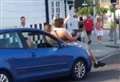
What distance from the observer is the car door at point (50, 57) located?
1200cm

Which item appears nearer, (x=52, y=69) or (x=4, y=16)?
(x=52, y=69)

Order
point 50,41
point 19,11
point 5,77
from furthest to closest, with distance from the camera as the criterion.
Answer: point 19,11, point 50,41, point 5,77

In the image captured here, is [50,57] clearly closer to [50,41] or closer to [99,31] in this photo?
[50,41]

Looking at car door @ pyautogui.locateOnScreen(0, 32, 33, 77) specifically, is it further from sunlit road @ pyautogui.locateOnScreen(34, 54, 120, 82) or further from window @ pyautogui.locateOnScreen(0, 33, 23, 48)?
sunlit road @ pyautogui.locateOnScreen(34, 54, 120, 82)

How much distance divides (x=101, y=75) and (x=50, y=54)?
2.35 metres

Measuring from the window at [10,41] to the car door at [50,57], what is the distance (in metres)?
0.48

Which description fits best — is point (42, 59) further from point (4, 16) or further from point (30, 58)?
point (4, 16)

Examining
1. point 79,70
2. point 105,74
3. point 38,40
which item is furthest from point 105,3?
point 38,40

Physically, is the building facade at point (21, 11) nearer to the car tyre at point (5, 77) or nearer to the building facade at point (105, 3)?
the car tyre at point (5, 77)

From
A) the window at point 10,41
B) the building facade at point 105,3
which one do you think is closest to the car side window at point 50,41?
the window at point 10,41

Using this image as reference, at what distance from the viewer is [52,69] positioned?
12.3 m

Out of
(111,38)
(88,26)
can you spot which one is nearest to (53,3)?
(88,26)

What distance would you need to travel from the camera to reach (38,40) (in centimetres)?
1228

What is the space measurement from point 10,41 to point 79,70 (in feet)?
7.86
